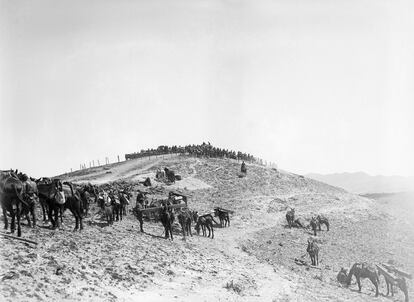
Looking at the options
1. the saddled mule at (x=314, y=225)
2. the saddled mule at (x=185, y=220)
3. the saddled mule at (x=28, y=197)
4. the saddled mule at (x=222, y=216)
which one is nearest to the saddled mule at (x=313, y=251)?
the saddled mule at (x=185, y=220)

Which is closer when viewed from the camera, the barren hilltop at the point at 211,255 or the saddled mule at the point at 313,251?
the barren hilltop at the point at 211,255

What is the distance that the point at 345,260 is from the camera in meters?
31.7

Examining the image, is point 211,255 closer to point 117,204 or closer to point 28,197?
point 117,204

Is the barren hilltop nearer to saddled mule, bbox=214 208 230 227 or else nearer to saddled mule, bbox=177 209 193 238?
saddled mule, bbox=177 209 193 238

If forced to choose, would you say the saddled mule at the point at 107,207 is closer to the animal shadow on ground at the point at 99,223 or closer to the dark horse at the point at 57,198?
the animal shadow on ground at the point at 99,223

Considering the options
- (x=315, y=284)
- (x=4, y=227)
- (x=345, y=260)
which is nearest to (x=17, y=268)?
(x=4, y=227)

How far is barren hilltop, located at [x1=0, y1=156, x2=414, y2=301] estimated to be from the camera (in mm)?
14422

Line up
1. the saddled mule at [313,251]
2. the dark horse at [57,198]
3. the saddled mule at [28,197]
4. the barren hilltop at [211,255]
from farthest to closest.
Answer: the saddled mule at [313,251]
the dark horse at [57,198]
the saddled mule at [28,197]
the barren hilltop at [211,255]

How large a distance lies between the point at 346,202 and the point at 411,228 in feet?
30.1

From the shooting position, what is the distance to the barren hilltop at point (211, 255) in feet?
47.3

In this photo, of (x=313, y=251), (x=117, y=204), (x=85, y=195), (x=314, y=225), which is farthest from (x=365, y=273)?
(x=85, y=195)

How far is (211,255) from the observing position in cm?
2345

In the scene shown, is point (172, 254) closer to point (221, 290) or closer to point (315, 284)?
point (221, 290)

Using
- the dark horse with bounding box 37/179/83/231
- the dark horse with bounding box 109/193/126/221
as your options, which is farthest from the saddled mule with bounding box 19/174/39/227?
the dark horse with bounding box 109/193/126/221
